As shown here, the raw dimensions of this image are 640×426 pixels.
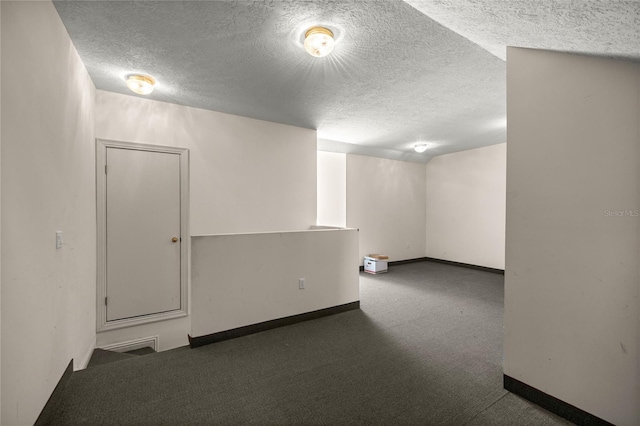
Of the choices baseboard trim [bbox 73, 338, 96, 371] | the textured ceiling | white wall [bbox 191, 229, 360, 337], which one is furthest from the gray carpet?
the textured ceiling

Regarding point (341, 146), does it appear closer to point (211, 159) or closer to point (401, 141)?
point (401, 141)

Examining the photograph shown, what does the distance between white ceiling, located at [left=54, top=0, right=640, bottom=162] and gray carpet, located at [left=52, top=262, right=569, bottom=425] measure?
2228 mm

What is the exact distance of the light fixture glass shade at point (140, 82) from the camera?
271cm

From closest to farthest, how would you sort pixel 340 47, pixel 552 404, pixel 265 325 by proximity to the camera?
pixel 552 404, pixel 340 47, pixel 265 325

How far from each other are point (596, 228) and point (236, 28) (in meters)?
2.62

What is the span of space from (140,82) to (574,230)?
371 cm

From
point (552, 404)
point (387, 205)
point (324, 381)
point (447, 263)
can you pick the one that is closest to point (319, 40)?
point (324, 381)

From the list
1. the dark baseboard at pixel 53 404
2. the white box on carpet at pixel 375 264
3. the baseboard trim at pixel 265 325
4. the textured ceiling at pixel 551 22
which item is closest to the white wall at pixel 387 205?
the white box on carpet at pixel 375 264

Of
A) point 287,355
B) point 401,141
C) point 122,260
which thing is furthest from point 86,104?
point 401,141

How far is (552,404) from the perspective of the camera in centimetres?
176

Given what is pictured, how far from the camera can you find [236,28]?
78.8 inches

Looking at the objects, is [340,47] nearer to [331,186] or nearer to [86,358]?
[86,358]

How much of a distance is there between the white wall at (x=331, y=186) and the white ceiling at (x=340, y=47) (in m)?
2.11

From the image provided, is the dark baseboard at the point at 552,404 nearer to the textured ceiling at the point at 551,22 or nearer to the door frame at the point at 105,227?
the textured ceiling at the point at 551,22
